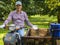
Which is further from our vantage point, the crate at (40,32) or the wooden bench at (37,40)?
the crate at (40,32)

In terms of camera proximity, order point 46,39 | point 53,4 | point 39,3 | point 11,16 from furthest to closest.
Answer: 1. point 39,3
2. point 53,4
3. point 11,16
4. point 46,39

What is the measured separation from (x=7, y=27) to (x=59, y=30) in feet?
3.91

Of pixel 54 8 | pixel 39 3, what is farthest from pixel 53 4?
pixel 39 3

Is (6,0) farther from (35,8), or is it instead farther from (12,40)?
(12,40)

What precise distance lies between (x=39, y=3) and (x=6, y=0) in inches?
282

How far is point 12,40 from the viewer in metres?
5.70

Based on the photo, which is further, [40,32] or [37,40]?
[40,32]

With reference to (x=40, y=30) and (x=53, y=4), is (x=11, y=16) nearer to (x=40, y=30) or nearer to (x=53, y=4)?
(x=40, y=30)

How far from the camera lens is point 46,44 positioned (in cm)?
568

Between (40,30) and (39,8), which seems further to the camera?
(39,8)

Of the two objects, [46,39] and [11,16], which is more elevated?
[11,16]

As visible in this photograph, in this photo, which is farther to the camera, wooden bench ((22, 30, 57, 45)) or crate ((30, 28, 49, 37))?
crate ((30, 28, 49, 37))

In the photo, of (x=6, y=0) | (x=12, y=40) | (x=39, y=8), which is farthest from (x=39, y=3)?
(x=12, y=40)

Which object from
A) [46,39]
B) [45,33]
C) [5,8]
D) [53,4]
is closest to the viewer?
[46,39]
